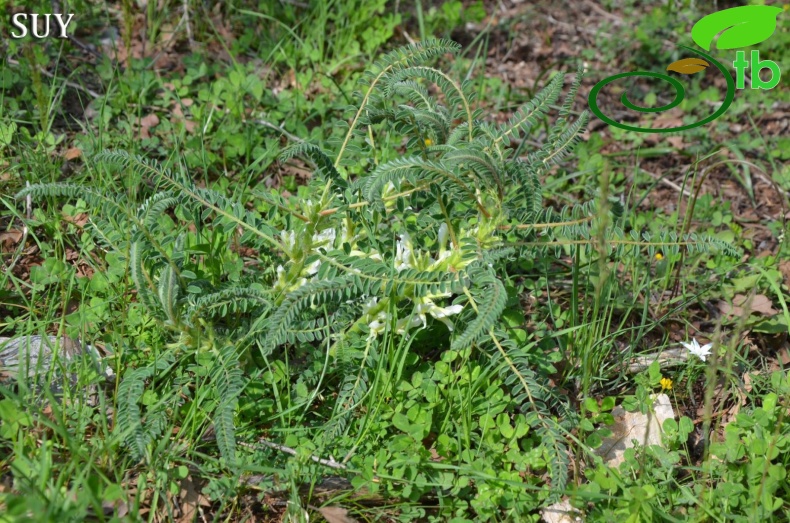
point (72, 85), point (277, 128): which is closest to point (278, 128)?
point (277, 128)

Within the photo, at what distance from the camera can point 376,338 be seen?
2246mm

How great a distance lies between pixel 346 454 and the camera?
2.07 meters

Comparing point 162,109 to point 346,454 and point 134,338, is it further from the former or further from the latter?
point 346,454

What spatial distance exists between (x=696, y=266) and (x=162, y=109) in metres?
2.37

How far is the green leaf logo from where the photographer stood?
4027mm

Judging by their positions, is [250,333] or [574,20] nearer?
[250,333]

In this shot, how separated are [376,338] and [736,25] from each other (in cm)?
322

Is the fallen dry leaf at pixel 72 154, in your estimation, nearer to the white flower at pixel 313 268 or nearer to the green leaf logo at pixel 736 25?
the white flower at pixel 313 268

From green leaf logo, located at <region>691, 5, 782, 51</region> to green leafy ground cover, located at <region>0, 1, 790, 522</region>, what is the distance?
63.0 inches

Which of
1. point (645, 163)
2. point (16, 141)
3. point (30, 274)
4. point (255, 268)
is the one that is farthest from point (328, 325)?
point (645, 163)

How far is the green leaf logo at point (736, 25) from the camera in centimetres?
403

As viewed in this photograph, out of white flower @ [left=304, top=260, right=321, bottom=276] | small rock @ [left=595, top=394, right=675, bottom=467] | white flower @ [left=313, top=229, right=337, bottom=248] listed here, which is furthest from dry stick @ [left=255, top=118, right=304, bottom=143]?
small rock @ [left=595, top=394, right=675, bottom=467]

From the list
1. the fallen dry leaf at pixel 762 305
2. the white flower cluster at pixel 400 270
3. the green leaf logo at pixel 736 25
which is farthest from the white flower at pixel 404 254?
the green leaf logo at pixel 736 25

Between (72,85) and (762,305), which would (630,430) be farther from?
(72,85)
